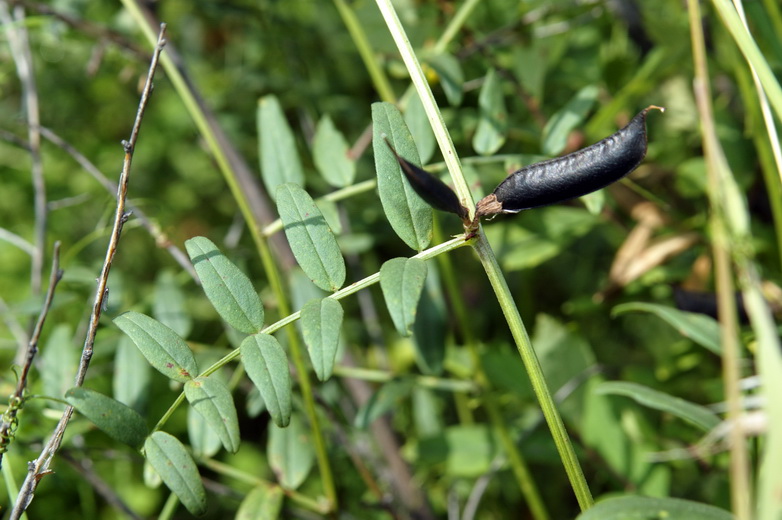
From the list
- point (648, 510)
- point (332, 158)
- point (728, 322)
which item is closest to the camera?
point (728, 322)

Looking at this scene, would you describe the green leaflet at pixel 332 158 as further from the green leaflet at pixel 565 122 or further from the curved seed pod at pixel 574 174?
the curved seed pod at pixel 574 174

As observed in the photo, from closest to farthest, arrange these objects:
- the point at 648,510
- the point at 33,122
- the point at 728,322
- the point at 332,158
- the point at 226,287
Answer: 1. the point at 728,322
2. the point at 648,510
3. the point at 226,287
4. the point at 332,158
5. the point at 33,122

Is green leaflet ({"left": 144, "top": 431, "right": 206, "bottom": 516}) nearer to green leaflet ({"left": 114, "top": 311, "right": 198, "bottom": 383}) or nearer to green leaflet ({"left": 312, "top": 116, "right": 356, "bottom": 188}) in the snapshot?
green leaflet ({"left": 114, "top": 311, "right": 198, "bottom": 383})

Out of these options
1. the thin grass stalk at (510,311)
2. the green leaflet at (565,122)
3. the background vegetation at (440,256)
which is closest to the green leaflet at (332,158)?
the background vegetation at (440,256)

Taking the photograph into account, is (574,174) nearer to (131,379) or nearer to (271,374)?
(271,374)

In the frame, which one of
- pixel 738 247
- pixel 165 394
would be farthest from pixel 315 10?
pixel 738 247

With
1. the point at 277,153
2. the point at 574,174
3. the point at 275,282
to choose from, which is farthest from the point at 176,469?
the point at 277,153

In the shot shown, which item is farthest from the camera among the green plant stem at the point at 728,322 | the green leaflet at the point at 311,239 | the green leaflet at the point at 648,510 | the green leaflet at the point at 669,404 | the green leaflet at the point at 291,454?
the green leaflet at the point at 291,454
